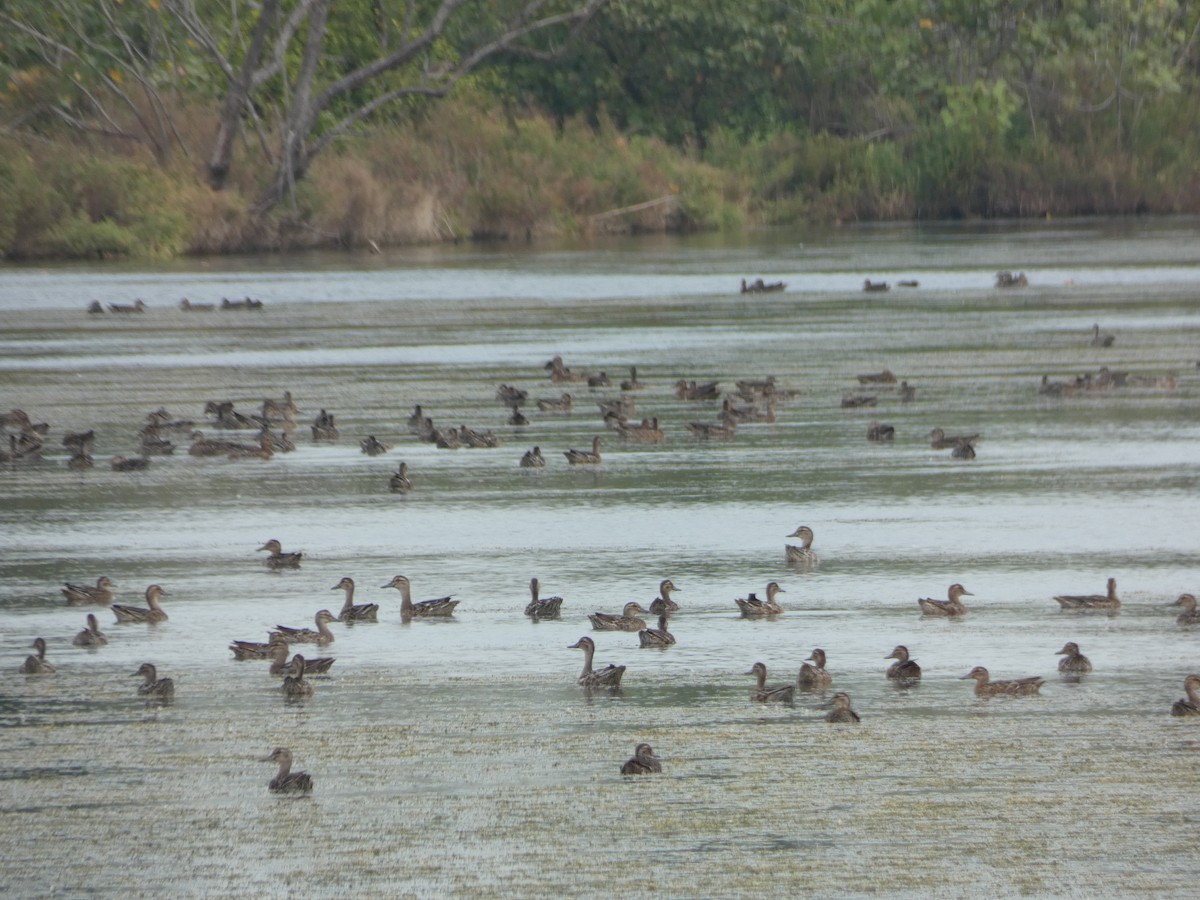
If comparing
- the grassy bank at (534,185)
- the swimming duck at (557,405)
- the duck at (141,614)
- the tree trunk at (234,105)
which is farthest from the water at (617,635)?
the tree trunk at (234,105)

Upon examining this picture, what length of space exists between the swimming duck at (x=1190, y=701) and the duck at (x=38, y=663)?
5.56 metres

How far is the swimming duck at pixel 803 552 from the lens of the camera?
13688 mm

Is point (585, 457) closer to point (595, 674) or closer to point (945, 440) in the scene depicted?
point (945, 440)

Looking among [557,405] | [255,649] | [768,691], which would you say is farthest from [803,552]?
[557,405]

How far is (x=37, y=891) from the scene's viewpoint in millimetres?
7957

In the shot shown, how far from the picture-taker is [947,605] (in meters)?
12.1

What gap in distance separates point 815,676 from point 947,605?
1841mm

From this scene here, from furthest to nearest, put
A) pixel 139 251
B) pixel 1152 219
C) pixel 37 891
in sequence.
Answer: pixel 1152 219 < pixel 139 251 < pixel 37 891

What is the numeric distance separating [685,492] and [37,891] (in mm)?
9366

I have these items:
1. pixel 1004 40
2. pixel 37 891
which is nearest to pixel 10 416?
pixel 37 891

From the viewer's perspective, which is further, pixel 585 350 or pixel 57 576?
pixel 585 350

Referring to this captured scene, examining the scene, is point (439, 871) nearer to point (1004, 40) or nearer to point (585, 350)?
point (585, 350)

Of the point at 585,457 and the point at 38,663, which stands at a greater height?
the point at 585,457

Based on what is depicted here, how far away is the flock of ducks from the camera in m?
10.5
